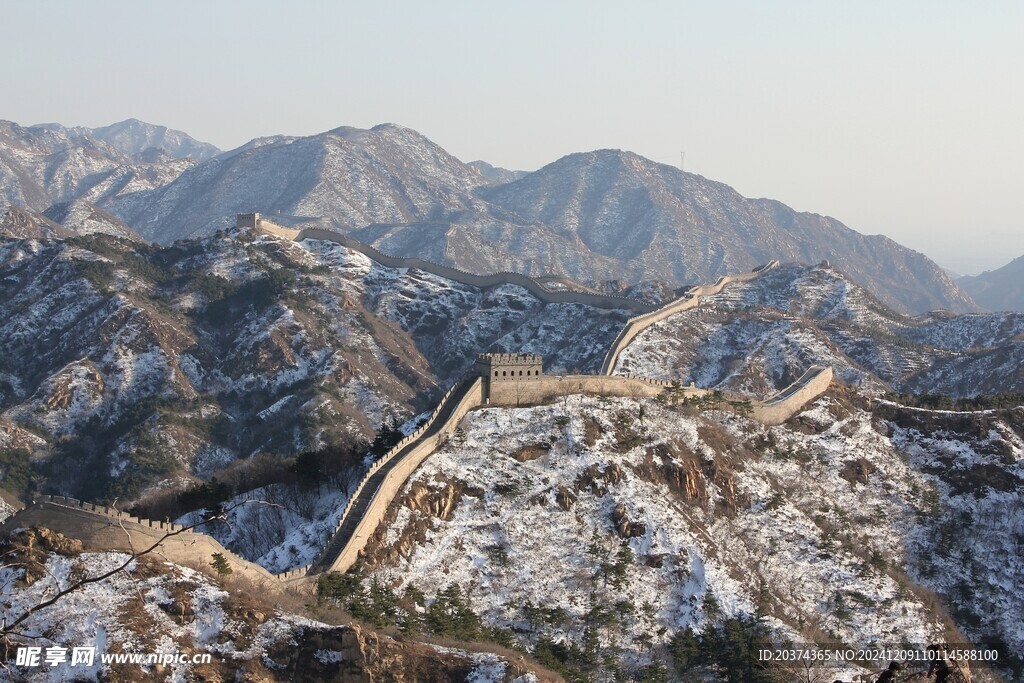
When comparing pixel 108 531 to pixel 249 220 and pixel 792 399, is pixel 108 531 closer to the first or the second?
pixel 792 399

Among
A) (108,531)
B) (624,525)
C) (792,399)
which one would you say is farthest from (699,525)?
(108,531)

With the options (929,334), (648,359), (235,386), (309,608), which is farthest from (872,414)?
(929,334)

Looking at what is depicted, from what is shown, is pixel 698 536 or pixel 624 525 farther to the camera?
pixel 698 536

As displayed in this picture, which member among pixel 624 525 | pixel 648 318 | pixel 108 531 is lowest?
pixel 624 525

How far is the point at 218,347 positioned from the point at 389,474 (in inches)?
3148

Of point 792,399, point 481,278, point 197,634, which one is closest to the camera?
point 197,634

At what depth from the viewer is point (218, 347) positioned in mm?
142125

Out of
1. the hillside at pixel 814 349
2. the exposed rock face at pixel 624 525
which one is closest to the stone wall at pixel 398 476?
the exposed rock face at pixel 624 525

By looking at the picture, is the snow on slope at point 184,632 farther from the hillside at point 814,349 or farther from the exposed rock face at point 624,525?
the hillside at point 814,349

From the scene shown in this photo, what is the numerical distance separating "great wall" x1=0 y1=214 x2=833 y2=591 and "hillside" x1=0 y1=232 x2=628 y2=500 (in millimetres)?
28777

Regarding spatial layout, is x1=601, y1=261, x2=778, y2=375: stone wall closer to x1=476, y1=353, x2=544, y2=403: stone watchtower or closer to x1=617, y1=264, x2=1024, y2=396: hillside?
x1=617, y1=264, x2=1024, y2=396: hillside

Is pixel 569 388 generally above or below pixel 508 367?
below

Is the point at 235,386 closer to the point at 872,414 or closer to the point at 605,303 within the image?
the point at 605,303

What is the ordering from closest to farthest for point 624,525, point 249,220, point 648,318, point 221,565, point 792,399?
point 221,565
point 624,525
point 792,399
point 648,318
point 249,220
